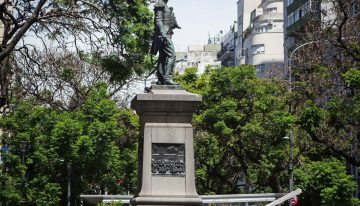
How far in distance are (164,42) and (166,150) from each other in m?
2.69

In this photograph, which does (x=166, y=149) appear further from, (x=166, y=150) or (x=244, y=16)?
(x=244, y=16)

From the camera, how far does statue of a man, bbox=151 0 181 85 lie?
19.6 m

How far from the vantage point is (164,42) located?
64.5ft

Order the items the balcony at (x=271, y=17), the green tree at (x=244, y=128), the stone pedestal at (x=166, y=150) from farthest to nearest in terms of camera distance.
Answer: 1. the balcony at (x=271, y=17)
2. the green tree at (x=244, y=128)
3. the stone pedestal at (x=166, y=150)

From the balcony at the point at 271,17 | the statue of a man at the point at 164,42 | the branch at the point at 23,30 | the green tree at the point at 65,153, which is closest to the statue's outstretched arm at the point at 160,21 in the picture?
the statue of a man at the point at 164,42

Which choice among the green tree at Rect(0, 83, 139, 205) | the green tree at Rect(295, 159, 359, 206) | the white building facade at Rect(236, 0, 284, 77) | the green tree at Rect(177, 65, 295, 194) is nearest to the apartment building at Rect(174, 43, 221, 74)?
the white building facade at Rect(236, 0, 284, 77)

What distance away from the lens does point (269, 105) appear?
144 feet

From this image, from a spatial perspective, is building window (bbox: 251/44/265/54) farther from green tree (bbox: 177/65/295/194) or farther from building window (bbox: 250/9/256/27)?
green tree (bbox: 177/65/295/194)

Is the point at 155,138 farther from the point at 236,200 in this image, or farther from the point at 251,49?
the point at 251,49

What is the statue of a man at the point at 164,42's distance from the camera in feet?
64.2

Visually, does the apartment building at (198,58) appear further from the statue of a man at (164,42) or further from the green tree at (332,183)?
the statue of a man at (164,42)

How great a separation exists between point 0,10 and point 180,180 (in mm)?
7260

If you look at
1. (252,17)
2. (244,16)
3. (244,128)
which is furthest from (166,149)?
(244,16)

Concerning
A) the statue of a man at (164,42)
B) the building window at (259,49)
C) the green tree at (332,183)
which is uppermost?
the building window at (259,49)
